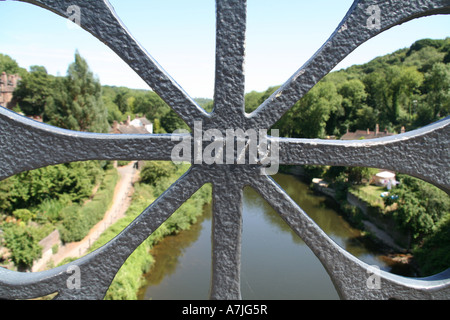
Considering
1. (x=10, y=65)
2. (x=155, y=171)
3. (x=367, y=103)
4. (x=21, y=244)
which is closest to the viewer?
(x=21, y=244)

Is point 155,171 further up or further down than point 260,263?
further up

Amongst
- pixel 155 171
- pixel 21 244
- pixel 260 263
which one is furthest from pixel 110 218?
pixel 260 263

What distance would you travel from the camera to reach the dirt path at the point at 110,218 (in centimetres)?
1302

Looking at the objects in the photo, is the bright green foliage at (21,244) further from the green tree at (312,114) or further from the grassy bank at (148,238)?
the green tree at (312,114)

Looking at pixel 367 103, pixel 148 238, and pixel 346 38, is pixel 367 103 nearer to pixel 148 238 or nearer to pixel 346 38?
pixel 148 238

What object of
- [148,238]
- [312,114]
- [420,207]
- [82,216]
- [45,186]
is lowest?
[148,238]

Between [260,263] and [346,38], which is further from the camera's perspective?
[260,263]

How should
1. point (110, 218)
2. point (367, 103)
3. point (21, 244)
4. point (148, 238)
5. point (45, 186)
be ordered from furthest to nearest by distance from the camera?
point (367, 103), point (148, 238), point (110, 218), point (45, 186), point (21, 244)

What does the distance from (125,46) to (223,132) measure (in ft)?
1.71

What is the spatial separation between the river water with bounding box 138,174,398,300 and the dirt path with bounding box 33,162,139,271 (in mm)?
2857

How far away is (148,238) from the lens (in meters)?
17.9

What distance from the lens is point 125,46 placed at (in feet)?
4.35

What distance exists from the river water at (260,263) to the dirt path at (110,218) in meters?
2.86

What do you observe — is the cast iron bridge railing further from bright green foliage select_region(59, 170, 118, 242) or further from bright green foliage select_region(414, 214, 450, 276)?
bright green foliage select_region(59, 170, 118, 242)
